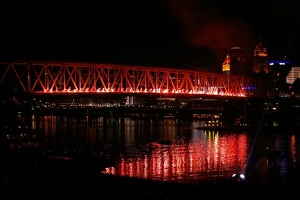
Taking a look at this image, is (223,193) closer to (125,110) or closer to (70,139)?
(70,139)

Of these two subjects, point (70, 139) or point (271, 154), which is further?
point (70, 139)

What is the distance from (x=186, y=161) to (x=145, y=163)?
195 inches

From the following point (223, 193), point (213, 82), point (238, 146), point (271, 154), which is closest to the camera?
point (223, 193)

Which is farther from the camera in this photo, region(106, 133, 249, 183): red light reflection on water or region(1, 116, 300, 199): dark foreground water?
region(106, 133, 249, 183): red light reflection on water

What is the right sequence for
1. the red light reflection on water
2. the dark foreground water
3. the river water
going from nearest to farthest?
the dark foreground water
the red light reflection on water
the river water

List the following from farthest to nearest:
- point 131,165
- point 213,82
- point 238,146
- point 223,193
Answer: point 213,82, point 238,146, point 131,165, point 223,193

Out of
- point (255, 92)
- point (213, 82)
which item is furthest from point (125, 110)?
point (213, 82)

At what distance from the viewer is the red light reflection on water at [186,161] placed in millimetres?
49469

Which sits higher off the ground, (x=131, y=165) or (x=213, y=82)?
(x=213, y=82)

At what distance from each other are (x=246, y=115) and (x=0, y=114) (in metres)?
83.4

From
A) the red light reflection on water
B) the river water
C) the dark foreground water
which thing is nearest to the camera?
the dark foreground water

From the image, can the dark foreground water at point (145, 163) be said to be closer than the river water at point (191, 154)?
Yes

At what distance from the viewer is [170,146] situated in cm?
7731

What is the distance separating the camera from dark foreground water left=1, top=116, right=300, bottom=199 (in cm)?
3164
